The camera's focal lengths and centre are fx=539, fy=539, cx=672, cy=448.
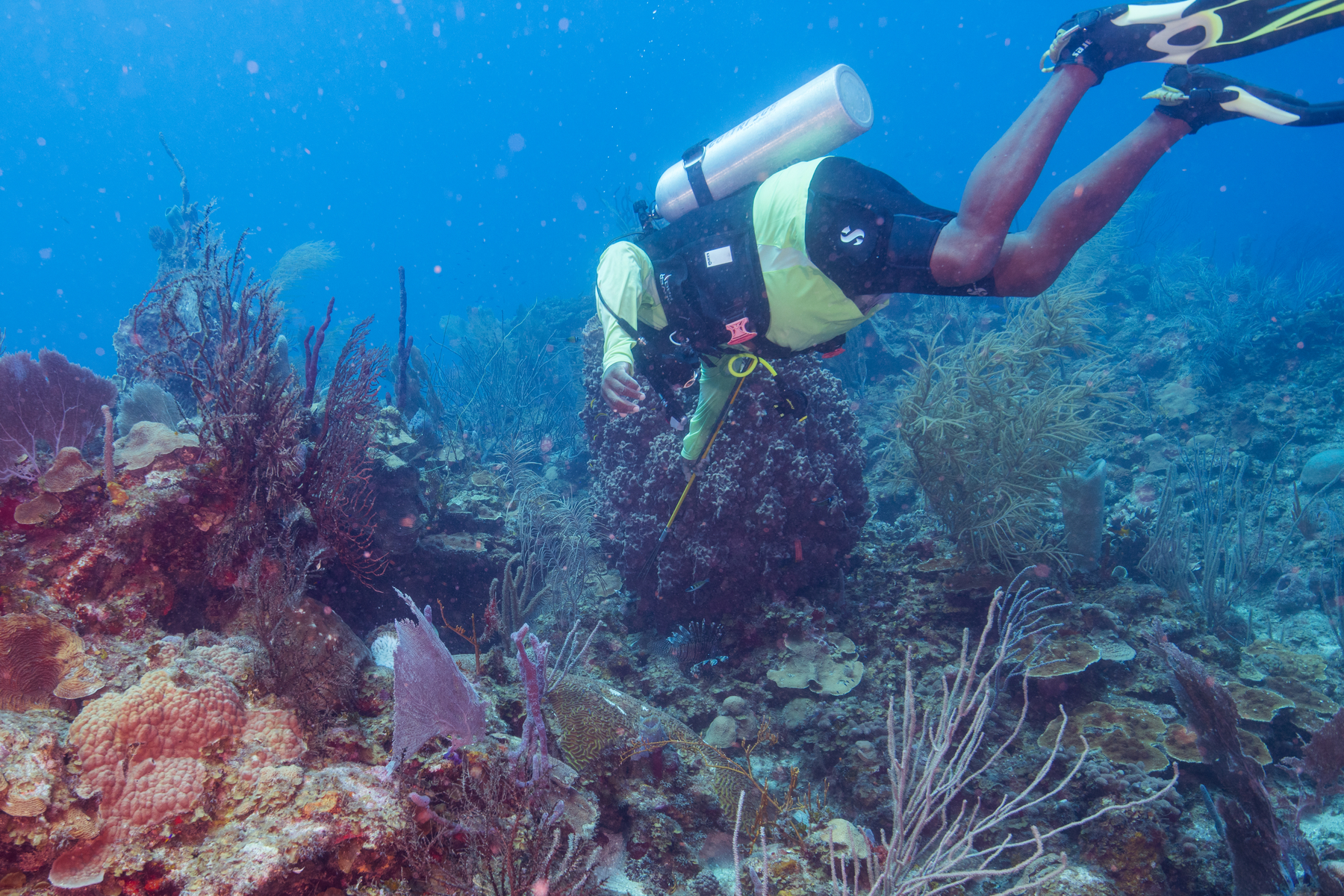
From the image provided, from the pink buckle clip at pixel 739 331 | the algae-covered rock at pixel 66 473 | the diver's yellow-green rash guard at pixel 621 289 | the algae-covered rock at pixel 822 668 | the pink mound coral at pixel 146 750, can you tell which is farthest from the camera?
the algae-covered rock at pixel 822 668

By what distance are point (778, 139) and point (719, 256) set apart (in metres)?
1.03

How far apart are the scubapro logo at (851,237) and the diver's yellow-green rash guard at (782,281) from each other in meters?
0.22

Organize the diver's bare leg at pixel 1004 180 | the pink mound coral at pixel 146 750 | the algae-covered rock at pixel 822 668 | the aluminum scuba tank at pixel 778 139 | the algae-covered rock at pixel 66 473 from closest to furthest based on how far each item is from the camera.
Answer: the pink mound coral at pixel 146 750 < the diver's bare leg at pixel 1004 180 < the algae-covered rock at pixel 66 473 < the aluminum scuba tank at pixel 778 139 < the algae-covered rock at pixel 822 668

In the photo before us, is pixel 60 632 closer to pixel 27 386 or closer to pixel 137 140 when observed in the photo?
pixel 27 386

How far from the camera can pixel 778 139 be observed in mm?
3547

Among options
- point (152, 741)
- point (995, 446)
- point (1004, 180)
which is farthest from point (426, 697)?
point (995, 446)

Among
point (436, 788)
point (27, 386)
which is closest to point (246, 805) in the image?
point (436, 788)

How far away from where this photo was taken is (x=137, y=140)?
6969 centimetres

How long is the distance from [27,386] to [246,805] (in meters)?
3.57

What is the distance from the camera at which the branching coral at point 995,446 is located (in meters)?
5.01

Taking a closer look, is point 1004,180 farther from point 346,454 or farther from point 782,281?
point 346,454

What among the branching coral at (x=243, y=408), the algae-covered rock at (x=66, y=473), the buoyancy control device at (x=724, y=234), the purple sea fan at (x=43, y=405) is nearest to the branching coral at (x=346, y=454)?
the branching coral at (x=243, y=408)

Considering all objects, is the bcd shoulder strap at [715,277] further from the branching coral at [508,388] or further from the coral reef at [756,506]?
the branching coral at [508,388]

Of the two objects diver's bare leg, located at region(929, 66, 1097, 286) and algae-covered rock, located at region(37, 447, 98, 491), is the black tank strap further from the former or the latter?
algae-covered rock, located at region(37, 447, 98, 491)
